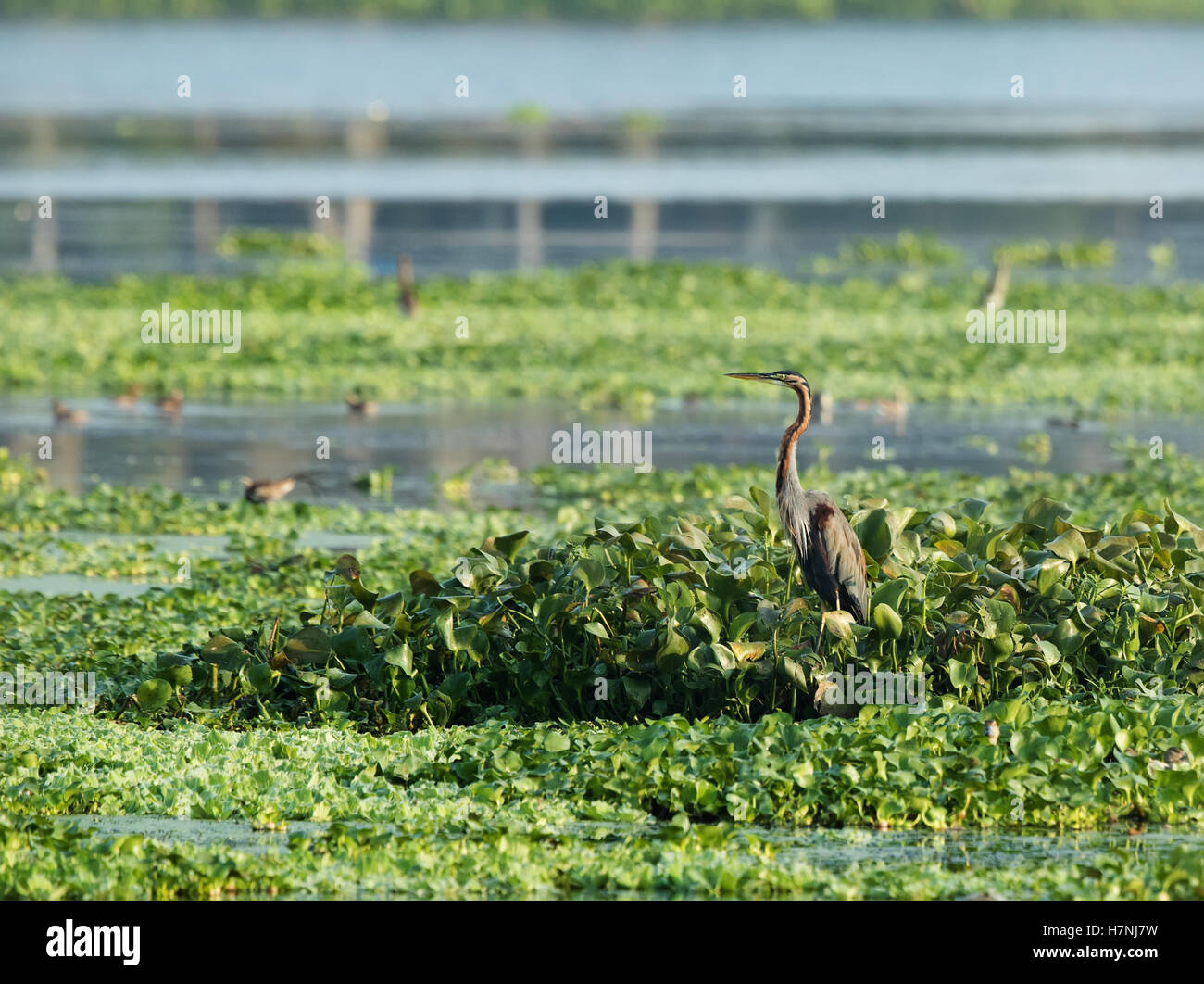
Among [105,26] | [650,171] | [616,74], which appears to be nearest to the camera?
[650,171]

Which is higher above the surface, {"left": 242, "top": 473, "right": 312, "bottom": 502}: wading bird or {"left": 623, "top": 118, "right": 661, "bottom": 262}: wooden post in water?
{"left": 623, "top": 118, "right": 661, "bottom": 262}: wooden post in water

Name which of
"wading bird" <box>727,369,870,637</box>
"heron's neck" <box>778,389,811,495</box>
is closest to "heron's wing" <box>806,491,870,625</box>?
"wading bird" <box>727,369,870,637</box>

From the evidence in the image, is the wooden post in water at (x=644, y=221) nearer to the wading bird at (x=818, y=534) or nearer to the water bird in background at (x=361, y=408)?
the water bird in background at (x=361, y=408)

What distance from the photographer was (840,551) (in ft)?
31.4

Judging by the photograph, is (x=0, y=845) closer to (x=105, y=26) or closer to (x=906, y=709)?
(x=906, y=709)

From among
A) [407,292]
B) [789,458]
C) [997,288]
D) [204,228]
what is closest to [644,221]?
[204,228]

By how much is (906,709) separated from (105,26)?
126 m

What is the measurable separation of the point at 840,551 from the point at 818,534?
154 mm

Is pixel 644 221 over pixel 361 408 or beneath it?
over

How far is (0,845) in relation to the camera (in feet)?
25.4

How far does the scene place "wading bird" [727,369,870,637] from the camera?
370 inches

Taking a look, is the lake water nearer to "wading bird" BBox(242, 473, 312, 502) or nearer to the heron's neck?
"wading bird" BBox(242, 473, 312, 502)

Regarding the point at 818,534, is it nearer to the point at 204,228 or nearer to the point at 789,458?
the point at 789,458

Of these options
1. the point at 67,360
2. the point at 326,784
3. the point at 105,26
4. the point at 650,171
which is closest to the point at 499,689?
the point at 326,784
